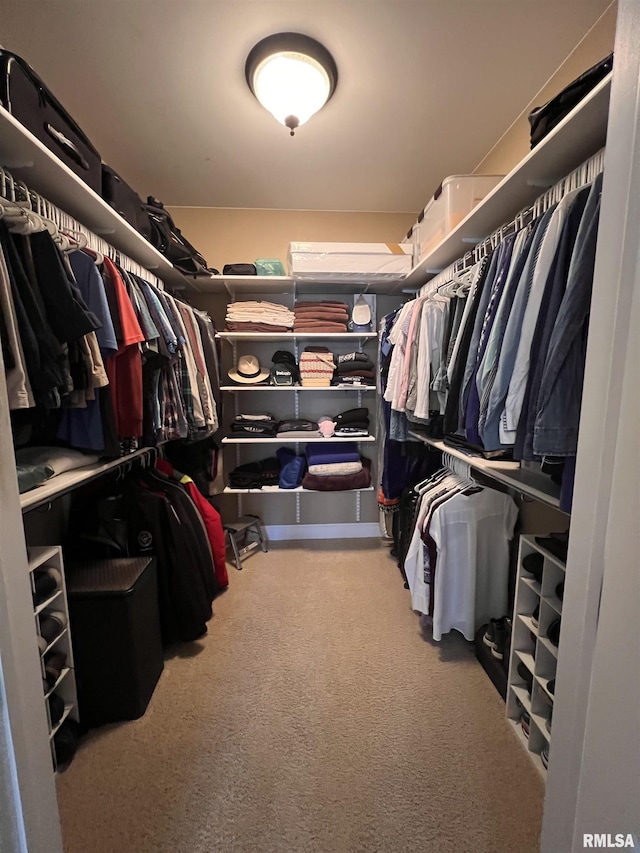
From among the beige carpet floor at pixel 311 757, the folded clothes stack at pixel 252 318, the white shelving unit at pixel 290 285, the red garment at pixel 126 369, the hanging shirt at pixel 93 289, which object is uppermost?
the white shelving unit at pixel 290 285

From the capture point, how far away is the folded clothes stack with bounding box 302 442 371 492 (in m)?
2.54

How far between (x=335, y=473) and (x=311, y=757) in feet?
5.13

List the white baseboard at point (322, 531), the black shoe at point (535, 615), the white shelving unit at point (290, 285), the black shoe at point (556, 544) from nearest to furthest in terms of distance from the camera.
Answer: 1. the black shoe at point (556, 544)
2. the black shoe at point (535, 615)
3. the white shelving unit at point (290, 285)
4. the white baseboard at point (322, 531)

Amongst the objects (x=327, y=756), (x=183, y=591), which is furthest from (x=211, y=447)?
(x=327, y=756)

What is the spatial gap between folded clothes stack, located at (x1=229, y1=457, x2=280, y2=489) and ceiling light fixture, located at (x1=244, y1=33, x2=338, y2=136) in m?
2.09

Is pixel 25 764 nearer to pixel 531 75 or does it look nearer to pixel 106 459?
pixel 106 459

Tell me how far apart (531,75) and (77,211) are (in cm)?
204

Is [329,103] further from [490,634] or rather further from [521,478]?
[490,634]

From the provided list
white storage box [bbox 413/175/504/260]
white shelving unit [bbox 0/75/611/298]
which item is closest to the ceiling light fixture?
white storage box [bbox 413/175/504/260]

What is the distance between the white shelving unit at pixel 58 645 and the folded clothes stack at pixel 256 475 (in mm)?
1416

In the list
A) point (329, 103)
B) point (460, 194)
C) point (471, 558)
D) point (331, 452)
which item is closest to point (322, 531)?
point (331, 452)

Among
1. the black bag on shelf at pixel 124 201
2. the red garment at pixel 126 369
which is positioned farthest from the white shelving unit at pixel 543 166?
the black bag on shelf at pixel 124 201

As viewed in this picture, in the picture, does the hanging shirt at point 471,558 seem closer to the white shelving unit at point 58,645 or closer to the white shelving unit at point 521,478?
the white shelving unit at point 521,478

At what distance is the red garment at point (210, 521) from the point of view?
2033 millimetres
